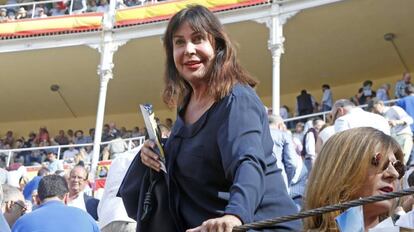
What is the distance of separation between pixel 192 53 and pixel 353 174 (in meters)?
0.67

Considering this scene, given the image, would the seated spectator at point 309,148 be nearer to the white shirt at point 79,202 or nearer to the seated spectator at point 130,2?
the white shirt at point 79,202

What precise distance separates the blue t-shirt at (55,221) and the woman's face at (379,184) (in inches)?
88.5

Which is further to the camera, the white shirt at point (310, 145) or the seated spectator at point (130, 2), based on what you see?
the seated spectator at point (130, 2)

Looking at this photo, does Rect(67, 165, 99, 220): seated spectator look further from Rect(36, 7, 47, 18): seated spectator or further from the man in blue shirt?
Rect(36, 7, 47, 18): seated spectator

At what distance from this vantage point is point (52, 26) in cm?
1803

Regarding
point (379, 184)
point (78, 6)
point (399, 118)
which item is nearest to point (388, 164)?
point (379, 184)

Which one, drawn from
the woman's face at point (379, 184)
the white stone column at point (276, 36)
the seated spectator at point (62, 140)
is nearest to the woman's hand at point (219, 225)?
the woman's face at point (379, 184)

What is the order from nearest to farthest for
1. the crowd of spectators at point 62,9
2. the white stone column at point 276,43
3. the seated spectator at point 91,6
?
the white stone column at point 276,43 < the crowd of spectators at point 62,9 < the seated spectator at point 91,6

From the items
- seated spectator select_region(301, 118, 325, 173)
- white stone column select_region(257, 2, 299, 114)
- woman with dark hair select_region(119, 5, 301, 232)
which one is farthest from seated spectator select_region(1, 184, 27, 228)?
white stone column select_region(257, 2, 299, 114)

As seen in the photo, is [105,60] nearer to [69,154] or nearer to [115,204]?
[69,154]

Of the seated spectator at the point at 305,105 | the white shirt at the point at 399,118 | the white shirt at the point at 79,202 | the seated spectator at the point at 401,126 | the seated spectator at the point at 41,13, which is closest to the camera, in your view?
the white shirt at the point at 79,202

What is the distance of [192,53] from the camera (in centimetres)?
254

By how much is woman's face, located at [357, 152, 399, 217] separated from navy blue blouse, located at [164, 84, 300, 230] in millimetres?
242

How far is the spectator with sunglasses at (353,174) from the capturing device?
2.35 metres
